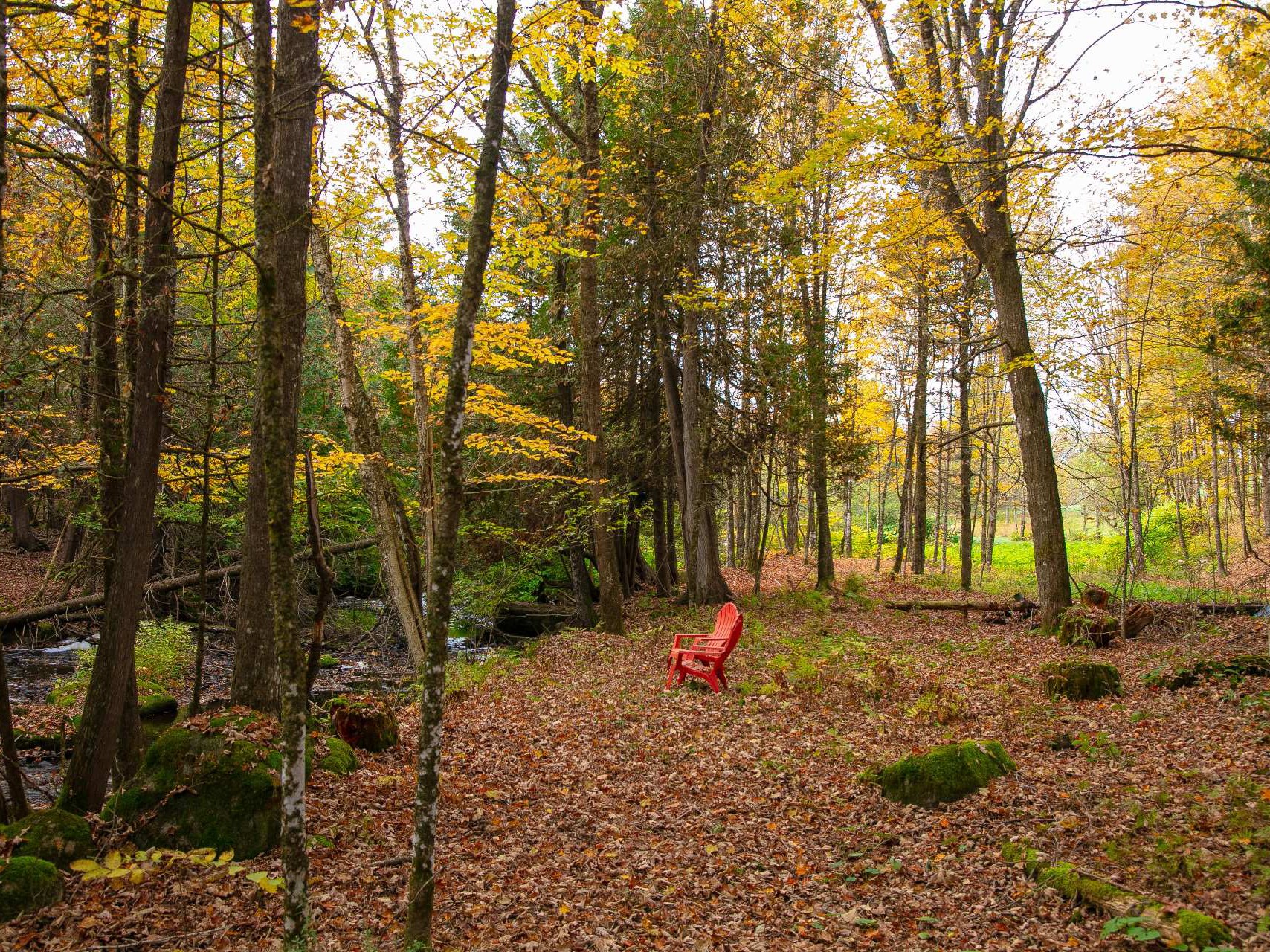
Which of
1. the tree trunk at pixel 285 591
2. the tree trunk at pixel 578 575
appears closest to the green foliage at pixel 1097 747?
the tree trunk at pixel 285 591

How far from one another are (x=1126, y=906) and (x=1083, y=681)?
13.3 feet

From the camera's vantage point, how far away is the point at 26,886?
3.99 meters

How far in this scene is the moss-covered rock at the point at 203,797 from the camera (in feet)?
15.3

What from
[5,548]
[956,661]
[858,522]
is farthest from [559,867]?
[858,522]

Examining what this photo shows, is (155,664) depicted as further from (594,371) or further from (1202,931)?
(1202,931)

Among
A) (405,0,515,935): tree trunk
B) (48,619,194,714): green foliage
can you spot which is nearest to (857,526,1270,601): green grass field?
(405,0,515,935): tree trunk

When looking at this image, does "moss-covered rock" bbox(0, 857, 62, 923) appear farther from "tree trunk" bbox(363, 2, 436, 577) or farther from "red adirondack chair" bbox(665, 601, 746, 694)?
"red adirondack chair" bbox(665, 601, 746, 694)

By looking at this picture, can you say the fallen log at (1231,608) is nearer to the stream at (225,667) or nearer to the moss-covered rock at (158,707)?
the stream at (225,667)

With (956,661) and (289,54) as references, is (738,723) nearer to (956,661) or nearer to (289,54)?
(956,661)

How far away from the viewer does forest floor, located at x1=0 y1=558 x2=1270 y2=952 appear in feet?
12.9

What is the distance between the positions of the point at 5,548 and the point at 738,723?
862 inches

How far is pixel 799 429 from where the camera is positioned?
15.0m

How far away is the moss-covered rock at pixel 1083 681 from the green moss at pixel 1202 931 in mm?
4108

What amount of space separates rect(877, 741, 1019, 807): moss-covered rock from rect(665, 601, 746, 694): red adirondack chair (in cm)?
298
